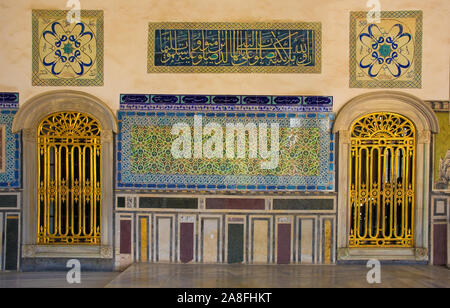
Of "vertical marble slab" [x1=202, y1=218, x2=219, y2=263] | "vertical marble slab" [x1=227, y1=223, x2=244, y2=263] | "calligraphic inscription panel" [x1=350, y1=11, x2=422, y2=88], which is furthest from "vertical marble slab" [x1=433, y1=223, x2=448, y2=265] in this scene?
"vertical marble slab" [x1=202, y1=218, x2=219, y2=263]

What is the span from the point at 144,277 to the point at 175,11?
3.43 m

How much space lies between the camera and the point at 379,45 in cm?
466

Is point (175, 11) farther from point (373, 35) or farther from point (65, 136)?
point (373, 35)

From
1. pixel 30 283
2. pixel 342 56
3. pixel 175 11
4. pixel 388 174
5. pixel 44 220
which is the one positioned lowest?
pixel 30 283

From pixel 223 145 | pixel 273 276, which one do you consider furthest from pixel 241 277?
pixel 223 145

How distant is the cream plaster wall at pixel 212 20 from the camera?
464cm

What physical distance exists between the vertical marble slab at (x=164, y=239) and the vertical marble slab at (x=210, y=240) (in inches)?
18.3

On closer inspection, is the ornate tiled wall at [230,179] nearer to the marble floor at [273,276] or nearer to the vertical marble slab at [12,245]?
the marble floor at [273,276]


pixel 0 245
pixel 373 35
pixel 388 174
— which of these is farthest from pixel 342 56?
pixel 0 245

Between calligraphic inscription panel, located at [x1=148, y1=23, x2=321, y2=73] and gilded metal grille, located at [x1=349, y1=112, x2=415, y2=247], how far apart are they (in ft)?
4.79

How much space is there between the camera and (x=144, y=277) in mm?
4094

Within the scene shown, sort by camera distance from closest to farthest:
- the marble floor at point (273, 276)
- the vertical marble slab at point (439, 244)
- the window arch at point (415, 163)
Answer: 1. the marble floor at point (273, 276)
2. the window arch at point (415, 163)
3. the vertical marble slab at point (439, 244)

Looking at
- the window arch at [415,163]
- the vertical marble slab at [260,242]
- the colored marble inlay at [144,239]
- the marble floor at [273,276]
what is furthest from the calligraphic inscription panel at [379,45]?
the colored marble inlay at [144,239]
